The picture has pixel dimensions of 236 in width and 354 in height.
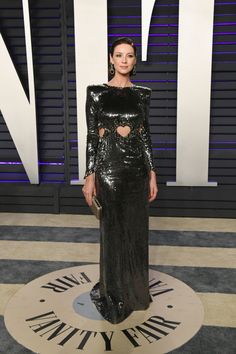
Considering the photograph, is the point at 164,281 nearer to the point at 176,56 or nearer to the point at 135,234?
the point at 135,234

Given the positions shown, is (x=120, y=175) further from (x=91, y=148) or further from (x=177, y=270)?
(x=177, y=270)

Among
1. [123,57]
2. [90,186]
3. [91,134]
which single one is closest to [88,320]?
[90,186]

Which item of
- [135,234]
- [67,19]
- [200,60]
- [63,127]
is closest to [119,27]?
[67,19]

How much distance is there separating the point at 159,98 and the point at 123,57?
2484mm

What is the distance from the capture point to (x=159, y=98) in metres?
5.07

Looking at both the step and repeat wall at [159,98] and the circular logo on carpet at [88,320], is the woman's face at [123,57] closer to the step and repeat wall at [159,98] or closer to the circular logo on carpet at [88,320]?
the circular logo on carpet at [88,320]

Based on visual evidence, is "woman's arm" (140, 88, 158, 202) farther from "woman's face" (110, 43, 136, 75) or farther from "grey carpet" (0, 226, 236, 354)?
"grey carpet" (0, 226, 236, 354)

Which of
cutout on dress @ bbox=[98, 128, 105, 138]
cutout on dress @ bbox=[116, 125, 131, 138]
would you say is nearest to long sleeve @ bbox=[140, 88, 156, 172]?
cutout on dress @ bbox=[116, 125, 131, 138]

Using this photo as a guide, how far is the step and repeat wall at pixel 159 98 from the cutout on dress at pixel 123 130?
7.63ft

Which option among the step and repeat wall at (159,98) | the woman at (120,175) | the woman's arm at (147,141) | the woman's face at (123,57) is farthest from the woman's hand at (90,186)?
the step and repeat wall at (159,98)

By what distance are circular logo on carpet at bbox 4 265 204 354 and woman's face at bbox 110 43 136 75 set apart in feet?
5.23

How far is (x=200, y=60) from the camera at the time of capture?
476cm

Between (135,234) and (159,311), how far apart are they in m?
0.57

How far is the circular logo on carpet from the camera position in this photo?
2.52 m
